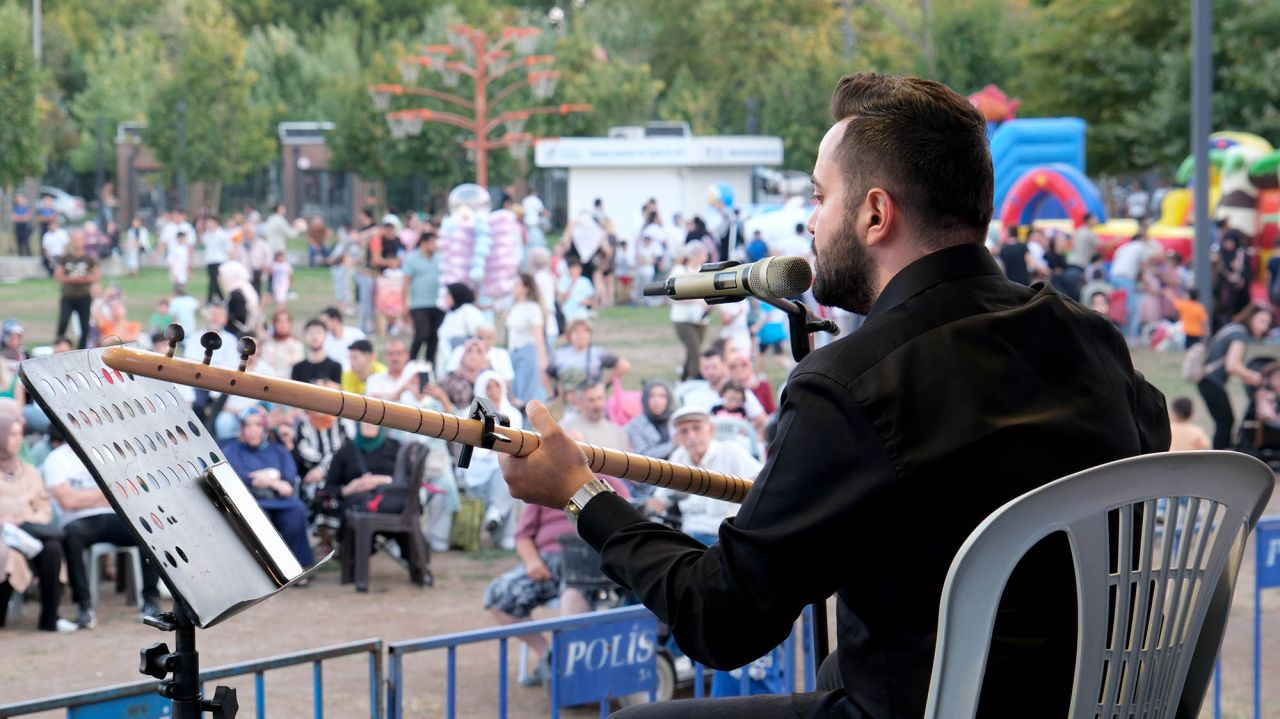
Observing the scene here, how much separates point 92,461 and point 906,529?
46.1 inches

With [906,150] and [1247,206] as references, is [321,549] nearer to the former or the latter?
[906,150]

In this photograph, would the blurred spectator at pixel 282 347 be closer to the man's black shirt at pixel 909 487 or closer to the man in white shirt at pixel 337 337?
the man in white shirt at pixel 337 337

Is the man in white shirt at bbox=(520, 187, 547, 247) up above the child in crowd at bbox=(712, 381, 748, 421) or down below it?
above

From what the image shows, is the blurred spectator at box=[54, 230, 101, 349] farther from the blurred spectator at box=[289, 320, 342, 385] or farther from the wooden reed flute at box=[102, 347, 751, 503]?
the wooden reed flute at box=[102, 347, 751, 503]

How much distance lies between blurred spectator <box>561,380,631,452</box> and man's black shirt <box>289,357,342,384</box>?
233 cm

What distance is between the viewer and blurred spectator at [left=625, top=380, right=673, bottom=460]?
1061 centimetres

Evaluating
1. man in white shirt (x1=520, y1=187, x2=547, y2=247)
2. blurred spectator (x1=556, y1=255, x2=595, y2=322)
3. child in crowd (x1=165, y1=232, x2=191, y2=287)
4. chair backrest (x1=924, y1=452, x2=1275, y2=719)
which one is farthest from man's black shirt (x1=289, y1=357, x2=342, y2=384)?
child in crowd (x1=165, y1=232, x2=191, y2=287)

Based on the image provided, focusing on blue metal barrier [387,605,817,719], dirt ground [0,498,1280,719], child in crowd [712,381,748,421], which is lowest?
dirt ground [0,498,1280,719]

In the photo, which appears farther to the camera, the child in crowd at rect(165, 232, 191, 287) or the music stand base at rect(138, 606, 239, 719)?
the child in crowd at rect(165, 232, 191, 287)

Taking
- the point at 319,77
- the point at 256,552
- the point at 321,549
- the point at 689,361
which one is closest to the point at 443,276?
the point at 689,361

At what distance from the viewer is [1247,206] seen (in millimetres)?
23625

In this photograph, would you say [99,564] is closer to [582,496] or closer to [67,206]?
Answer: [582,496]

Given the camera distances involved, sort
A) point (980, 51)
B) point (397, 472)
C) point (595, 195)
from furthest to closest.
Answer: point (980, 51)
point (595, 195)
point (397, 472)

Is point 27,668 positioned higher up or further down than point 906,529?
further down
